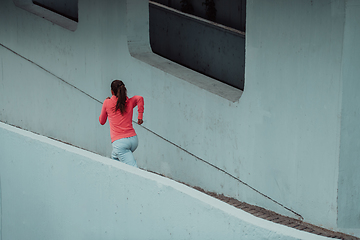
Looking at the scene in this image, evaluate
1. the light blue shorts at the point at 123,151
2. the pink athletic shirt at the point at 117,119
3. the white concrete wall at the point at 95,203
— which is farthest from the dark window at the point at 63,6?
the white concrete wall at the point at 95,203

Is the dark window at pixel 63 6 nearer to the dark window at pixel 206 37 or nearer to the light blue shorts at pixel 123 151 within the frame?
the dark window at pixel 206 37

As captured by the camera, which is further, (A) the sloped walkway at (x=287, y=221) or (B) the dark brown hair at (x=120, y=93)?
(B) the dark brown hair at (x=120, y=93)

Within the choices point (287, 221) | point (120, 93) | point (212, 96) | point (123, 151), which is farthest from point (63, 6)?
point (287, 221)

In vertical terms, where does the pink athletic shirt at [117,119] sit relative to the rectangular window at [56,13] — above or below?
below

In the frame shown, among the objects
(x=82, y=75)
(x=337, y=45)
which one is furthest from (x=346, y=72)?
(x=82, y=75)

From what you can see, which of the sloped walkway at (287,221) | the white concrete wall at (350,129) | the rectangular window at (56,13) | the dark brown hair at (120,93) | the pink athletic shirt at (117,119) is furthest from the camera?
the rectangular window at (56,13)

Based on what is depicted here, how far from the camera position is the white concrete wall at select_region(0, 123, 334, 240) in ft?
11.3

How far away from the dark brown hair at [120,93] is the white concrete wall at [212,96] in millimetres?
1504

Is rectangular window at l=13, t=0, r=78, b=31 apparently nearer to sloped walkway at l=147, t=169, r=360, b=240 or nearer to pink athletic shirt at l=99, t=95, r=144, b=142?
pink athletic shirt at l=99, t=95, r=144, b=142

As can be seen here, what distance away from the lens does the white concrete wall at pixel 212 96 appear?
5676 mm

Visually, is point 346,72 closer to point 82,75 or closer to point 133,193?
point 133,193

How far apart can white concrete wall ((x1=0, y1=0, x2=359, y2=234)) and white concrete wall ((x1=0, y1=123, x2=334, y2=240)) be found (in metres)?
2.61

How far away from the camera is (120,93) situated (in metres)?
6.17

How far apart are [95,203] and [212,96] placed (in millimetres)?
3167
